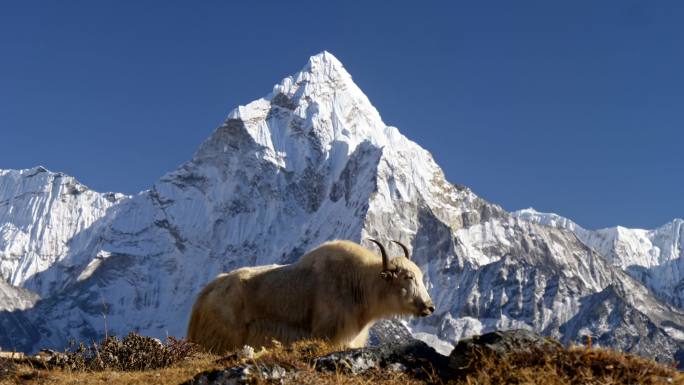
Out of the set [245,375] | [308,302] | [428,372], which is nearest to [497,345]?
[428,372]

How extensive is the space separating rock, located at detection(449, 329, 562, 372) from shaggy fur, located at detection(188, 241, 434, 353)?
29.3 feet

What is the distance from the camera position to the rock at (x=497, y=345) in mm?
9750

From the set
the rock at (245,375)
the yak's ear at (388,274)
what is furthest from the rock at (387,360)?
the yak's ear at (388,274)

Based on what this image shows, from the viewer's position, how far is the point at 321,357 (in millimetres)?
10258

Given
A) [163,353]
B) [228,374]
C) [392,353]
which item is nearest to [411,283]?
[163,353]

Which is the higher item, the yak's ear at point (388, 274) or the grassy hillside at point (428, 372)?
the yak's ear at point (388, 274)

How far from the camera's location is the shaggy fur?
19.2 metres

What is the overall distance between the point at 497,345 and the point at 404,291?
1003 centimetres

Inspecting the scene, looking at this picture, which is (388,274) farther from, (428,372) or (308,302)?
(428,372)

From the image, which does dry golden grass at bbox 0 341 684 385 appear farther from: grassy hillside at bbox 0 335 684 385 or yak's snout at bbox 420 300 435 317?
yak's snout at bbox 420 300 435 317

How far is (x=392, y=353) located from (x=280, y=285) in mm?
9313

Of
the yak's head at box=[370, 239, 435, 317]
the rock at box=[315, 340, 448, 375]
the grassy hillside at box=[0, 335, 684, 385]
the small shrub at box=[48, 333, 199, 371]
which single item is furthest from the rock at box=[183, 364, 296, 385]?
the yak's head at box=[370, 239, 435, 317]

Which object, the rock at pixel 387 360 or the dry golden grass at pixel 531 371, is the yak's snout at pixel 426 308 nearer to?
the rock at pixel 387 360

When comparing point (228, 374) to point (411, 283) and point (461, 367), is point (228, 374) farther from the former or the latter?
point (411, 283)
